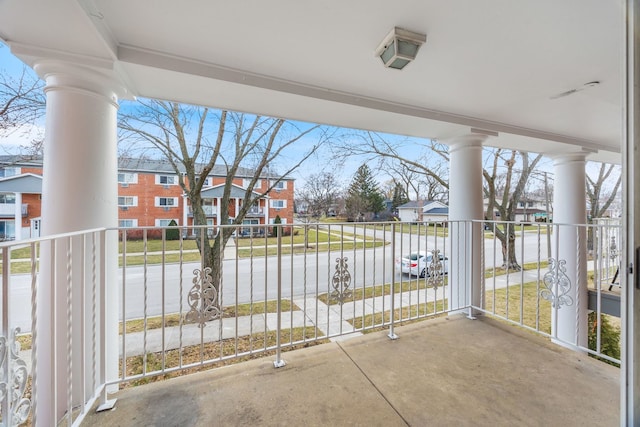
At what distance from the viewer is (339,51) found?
1.82 metres

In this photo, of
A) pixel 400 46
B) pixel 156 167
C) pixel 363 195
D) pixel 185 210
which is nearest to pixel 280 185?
pixel 185 210

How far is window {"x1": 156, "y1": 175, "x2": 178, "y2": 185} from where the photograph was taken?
5.54m

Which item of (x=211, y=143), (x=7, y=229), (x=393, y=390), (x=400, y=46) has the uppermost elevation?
(x=211, y=143)

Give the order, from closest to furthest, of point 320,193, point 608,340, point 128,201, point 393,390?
1. point 393,390
2. point 128,201
3. point 608,340
4. point 320,193

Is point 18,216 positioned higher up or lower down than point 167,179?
lower down

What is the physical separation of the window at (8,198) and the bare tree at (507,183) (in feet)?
33.1

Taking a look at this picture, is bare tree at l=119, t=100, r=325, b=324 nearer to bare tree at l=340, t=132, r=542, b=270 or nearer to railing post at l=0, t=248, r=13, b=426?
bare tree at l=340, t=132, r=542, b=270

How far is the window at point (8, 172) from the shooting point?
10.7 feet

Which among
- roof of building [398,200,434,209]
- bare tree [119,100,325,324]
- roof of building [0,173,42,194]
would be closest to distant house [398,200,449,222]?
roof of building [398,200,434,209]

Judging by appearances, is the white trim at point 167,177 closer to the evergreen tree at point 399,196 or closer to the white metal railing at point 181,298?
the white metal railing at point 181,298

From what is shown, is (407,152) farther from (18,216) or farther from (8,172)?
(8,172)

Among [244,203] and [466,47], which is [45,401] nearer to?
[466,47]

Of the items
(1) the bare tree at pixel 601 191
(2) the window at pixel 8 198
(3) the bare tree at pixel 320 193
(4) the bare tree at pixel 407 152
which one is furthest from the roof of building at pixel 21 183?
(1) the bare tree at pixel 601 191

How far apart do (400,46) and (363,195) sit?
675 centimetres
